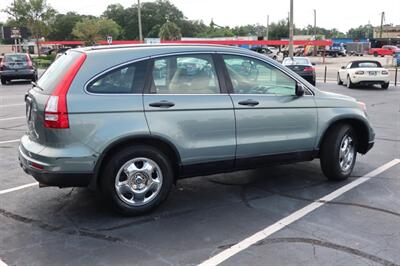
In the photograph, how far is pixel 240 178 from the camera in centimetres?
628

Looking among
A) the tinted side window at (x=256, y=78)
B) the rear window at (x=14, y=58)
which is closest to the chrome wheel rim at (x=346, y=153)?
the tinted side window at (x=256, y=78)

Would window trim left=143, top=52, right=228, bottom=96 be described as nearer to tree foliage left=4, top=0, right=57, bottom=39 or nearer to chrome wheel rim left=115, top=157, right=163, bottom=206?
chrome wheel rim left=115, top=157, right=163, bottom=206

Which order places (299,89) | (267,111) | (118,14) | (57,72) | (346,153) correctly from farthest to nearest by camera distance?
(118,14) < (346,153) < (299,89) < (267,111) < (57,72)

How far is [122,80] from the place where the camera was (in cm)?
471

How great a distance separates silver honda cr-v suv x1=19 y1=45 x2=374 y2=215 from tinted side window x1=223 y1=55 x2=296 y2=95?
0.01m

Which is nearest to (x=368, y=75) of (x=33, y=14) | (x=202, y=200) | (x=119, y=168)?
(x=202, y=200)

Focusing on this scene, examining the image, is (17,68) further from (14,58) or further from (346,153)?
(346,153)

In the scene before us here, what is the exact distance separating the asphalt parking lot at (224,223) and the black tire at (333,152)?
14cm

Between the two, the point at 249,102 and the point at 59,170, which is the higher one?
the point at 249,102

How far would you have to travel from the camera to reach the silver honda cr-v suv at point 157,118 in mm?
4473

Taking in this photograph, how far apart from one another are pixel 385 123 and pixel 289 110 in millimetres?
6050

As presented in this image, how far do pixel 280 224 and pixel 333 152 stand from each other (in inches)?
66.9

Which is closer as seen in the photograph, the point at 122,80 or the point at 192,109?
the point at 122,80

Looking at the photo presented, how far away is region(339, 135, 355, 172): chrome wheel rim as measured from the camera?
6.07m
